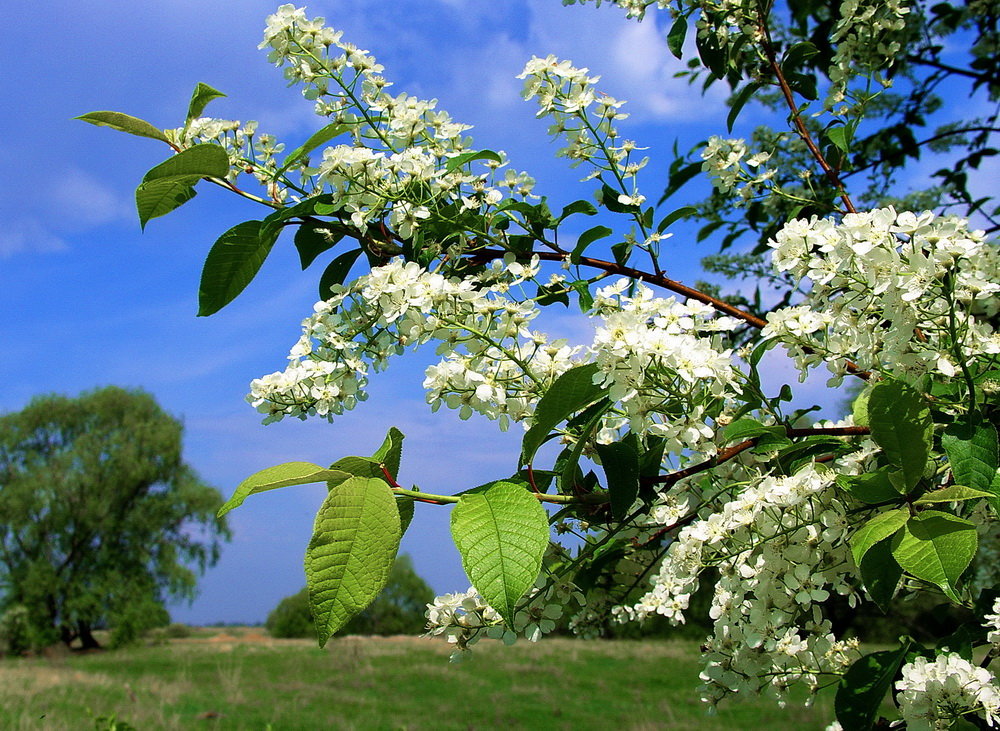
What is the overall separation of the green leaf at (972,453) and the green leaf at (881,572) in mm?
122

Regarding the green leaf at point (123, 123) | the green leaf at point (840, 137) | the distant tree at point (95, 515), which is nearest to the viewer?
the green leaf at point (123, 123)

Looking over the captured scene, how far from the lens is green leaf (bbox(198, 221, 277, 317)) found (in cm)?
127

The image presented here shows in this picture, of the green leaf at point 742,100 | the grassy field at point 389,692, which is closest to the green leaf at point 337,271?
the green leaf at point 742,100

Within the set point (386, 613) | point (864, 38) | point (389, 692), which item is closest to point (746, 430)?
point (864, 38)

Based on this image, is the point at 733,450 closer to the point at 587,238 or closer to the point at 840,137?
the point at 587,238

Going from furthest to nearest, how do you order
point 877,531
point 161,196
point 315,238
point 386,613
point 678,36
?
point 386,613 → point 678,36 → point 315,238 → point 161,196 → point 877,531

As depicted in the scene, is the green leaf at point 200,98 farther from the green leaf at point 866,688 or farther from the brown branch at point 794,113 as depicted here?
the green leaf at point 866,688

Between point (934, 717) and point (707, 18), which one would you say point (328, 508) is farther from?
point (707, 18)

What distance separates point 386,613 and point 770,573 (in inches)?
1333

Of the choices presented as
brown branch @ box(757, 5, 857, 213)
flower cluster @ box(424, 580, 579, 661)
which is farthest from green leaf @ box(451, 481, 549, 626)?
brown branch @ box(757, 5, 857, 213)

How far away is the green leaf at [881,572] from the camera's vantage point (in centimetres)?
92

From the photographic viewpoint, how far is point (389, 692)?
46.4 feet

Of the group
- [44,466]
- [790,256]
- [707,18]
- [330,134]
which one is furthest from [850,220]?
[44,466]

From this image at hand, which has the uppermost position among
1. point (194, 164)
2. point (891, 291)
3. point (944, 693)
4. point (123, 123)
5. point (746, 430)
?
point (123, 123)
